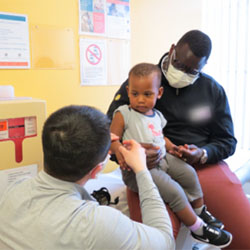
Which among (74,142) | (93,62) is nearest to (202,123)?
(93,62)

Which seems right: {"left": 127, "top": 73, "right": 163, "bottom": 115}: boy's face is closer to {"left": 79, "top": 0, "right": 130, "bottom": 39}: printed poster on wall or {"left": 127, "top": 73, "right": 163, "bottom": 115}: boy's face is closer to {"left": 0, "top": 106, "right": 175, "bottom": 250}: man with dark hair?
{"left": 0, "top": 106, "right": 175, "bottom": 250}: man with dark hair

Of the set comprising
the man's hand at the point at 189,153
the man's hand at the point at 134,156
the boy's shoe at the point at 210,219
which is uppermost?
the man's hand at the point at 134,156

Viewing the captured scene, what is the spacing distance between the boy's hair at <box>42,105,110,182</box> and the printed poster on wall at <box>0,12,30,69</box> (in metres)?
1.07

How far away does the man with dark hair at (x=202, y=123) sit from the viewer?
137cm

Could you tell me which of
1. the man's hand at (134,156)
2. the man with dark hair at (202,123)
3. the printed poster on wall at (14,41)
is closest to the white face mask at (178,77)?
the man with dark hair at (202,123)

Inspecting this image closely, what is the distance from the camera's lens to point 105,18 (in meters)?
2.02

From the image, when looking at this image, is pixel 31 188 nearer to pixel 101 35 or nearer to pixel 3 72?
pixel 3 72

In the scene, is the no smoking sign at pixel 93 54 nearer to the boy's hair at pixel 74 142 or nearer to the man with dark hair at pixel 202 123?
the man with dark hair at pixel 202 123

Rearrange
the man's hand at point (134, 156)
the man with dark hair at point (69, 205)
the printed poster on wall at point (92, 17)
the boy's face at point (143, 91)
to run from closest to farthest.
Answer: the man with dark hair at point (69, 205) → the man's hand at point (134, 156) → the boy's face at point (143, 91) → the printed poster on wall at point (92, 17)

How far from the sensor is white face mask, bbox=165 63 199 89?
56.2 inches

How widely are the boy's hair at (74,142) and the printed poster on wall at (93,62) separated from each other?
4.13ft

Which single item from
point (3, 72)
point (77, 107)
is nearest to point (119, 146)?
point (77, 107)

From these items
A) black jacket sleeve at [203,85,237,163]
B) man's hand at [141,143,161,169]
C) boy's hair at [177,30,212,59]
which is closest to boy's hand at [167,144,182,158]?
man's hand at [141,143,161,169]

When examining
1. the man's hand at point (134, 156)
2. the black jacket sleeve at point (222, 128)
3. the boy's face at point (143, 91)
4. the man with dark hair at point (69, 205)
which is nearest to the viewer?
the man with dark hair at point (69, 205)
